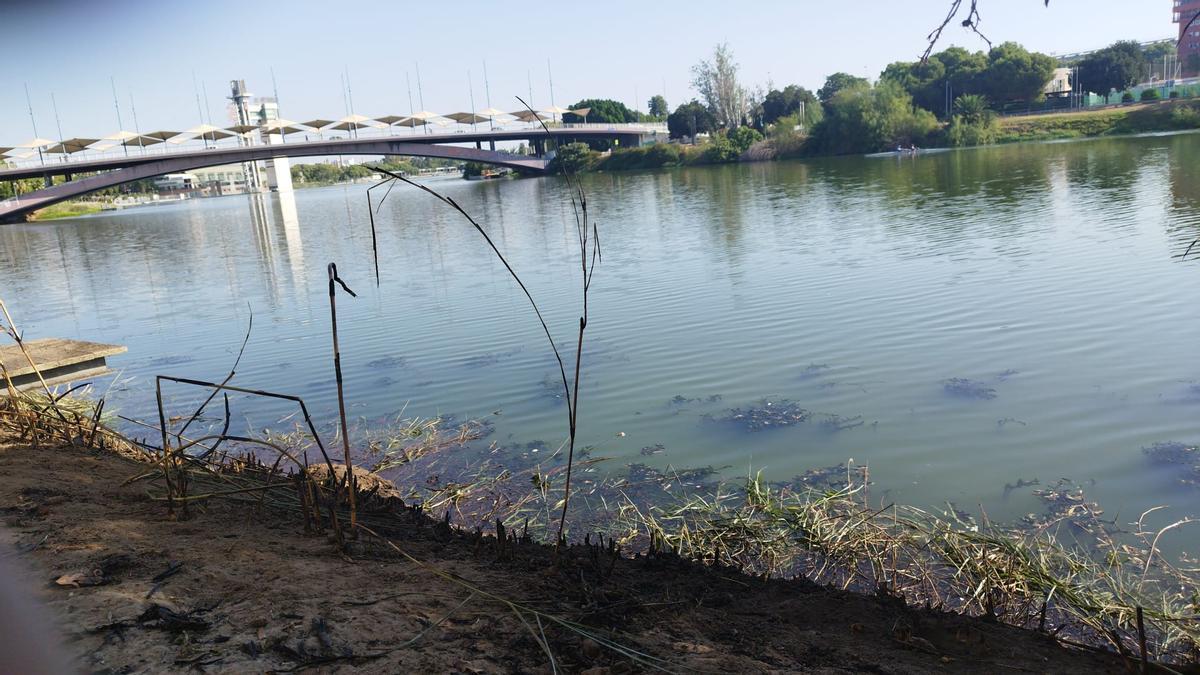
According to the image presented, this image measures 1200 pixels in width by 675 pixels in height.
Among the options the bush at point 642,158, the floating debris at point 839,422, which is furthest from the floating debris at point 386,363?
the bush at point 642,158

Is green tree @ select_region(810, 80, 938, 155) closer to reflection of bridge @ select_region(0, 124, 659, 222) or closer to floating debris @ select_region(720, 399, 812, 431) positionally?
reflection of bridge @ select_region(0, 124, 659, 222)

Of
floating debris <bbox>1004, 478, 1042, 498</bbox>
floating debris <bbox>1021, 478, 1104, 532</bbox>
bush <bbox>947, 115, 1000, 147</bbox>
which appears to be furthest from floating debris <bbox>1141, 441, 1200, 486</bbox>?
bush <bbox>947, 115, 1000, 147</bbox>

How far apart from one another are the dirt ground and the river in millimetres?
1931

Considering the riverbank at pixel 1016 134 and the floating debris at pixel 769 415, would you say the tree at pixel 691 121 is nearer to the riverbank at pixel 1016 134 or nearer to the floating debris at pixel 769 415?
the riverbank at pixel 1016 134

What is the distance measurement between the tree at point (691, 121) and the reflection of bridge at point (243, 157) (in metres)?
8.29

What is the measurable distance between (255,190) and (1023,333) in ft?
340

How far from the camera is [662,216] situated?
890 inches

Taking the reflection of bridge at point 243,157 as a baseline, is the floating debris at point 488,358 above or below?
below

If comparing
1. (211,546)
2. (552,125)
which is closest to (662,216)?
(211,546)

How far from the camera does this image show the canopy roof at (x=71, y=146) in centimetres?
5847

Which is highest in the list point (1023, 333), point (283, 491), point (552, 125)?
point (552, 125)

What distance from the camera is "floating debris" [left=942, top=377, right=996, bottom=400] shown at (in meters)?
6.05

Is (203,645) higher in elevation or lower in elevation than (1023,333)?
higher

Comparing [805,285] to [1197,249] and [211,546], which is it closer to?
[1197,249]
